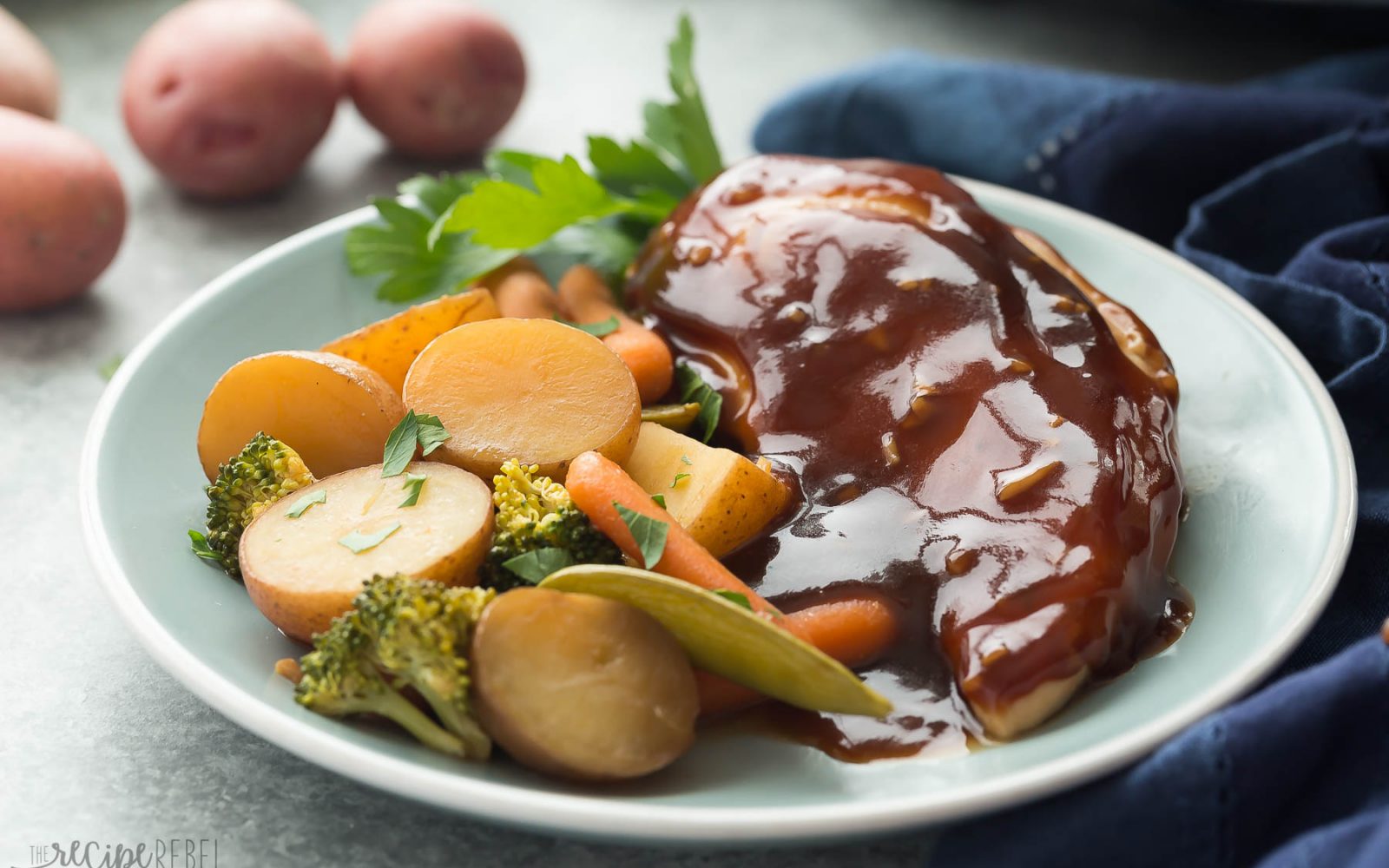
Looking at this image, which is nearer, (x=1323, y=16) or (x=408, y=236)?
(x=408, y=236)

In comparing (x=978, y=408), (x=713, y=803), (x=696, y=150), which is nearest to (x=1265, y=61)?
(x=696, y=150)

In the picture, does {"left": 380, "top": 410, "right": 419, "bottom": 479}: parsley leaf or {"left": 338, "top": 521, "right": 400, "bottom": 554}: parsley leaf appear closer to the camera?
{"left": 338, "top": 521, "right": 400, "bottom": 554}: parsley leaf

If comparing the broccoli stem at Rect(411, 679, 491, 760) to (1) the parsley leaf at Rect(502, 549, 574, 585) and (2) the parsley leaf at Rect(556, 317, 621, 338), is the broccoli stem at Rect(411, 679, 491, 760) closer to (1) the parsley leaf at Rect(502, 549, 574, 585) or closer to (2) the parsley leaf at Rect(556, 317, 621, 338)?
(1) the parsley leaf at Rect(502, 549, 574, 585)

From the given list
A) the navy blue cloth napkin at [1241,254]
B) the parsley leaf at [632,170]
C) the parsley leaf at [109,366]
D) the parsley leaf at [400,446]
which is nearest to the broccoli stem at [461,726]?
the parsley leaf at [400,446]

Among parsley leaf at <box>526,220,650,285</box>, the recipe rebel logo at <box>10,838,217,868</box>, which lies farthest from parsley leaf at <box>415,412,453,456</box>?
parsley leaf at <box>526,220,650,285</box>

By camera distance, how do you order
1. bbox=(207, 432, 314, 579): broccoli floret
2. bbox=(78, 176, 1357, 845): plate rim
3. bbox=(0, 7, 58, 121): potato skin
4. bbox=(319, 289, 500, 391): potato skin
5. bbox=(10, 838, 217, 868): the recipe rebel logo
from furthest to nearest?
bbox=(0, 7, 58, 121): potato skin → bbox=(319, 289, 500, 391): potato skin → bbox=(207, 432, 314, 579): broccoli floret → bbox=(10, 838, 217, 868): the recipe rebel logo → bbox=(78, 176, 1357, 845): plate rim

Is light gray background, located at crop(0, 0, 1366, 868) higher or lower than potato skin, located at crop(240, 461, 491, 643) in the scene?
lower

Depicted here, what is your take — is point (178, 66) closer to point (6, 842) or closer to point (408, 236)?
point (408, 236)

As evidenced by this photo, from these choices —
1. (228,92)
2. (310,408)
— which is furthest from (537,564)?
(228,92)
